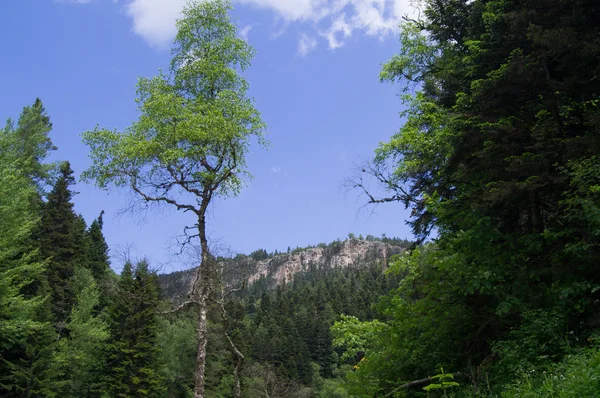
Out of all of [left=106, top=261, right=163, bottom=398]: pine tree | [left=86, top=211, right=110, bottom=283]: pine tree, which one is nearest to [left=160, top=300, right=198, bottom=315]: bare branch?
[left=106, top=261, right=163, bottom=398]: pine tree

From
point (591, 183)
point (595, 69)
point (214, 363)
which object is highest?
point (595, 69)

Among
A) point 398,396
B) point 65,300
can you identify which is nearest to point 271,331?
point 65,300

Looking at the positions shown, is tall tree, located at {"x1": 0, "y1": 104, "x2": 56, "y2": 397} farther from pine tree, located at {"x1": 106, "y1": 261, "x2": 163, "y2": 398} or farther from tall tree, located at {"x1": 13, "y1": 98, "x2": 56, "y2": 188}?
pine tree, located at {"x1": 106, "y1": 261, "x2": 163, "y2": 398}

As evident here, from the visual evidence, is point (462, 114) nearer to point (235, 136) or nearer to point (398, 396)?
point (398, 396)

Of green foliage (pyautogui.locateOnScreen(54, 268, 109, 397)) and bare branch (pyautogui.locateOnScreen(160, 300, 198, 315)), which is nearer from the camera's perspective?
bare branch (pyautogui.locateOnScreen(160, 300, 198, 315))

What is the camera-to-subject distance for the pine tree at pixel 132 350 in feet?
112

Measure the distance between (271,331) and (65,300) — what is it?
1994 inches

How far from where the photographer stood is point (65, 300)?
36.6 meters

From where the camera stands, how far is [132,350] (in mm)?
35188

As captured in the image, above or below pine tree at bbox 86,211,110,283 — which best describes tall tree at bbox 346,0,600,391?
below

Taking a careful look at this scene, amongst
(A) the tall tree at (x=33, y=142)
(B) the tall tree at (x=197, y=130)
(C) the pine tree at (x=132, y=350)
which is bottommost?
(C) the pine tree at (x=132, y=350)

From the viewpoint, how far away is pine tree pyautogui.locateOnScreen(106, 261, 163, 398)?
34250 millimetres

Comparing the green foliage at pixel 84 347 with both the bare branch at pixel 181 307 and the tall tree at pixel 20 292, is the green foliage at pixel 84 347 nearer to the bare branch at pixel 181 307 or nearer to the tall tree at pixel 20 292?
the tall tree at pixel 20 292

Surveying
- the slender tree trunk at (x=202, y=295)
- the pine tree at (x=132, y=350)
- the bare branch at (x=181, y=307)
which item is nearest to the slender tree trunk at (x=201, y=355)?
the slender tree trunk at (x=202, y=295)
